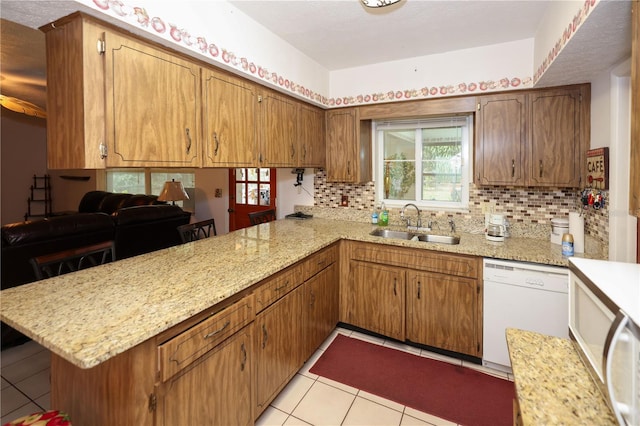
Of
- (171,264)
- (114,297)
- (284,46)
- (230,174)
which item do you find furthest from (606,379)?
(230,174)

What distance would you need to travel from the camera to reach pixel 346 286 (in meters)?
2.83

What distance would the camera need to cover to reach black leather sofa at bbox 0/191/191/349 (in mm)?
2375

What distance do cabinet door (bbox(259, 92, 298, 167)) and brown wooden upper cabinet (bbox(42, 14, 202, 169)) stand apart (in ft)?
2.67

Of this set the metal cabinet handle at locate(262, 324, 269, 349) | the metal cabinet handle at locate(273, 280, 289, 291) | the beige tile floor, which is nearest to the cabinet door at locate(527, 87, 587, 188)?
the beige tile floor

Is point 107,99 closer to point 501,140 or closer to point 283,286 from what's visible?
point 283,286

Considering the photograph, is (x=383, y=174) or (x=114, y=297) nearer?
(x=114, y=297)

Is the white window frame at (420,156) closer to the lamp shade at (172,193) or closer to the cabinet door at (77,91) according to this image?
the cabinet door at (77,91)

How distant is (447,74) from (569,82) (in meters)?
0.88

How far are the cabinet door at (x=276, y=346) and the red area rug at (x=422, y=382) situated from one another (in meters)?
0.37

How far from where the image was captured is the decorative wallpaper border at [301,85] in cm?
147

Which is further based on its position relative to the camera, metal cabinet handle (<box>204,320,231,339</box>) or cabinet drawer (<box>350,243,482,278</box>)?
cabinet drawer (<box>350,243,482,278</box>)

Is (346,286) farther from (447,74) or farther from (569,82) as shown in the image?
(569,82)

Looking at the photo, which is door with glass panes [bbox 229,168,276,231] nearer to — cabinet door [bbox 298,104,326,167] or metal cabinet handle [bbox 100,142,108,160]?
cabinet door [bbox 298,104,326,167]

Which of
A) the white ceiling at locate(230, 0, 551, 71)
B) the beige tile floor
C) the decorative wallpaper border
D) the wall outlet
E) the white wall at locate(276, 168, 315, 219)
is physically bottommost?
the beige tile floor
